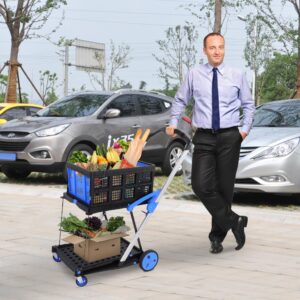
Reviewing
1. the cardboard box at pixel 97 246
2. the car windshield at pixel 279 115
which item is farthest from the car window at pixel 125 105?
the cardboard box at pixel 97 246

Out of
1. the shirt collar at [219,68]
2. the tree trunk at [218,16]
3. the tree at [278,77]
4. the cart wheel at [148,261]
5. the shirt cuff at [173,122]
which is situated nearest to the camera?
the cart wheel at [148,261]

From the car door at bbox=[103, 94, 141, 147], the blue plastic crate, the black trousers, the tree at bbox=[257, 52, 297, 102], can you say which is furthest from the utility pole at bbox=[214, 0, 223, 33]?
the tree at bbox=[257, 52, 297, 102]

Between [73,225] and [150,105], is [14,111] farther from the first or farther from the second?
[73,225]

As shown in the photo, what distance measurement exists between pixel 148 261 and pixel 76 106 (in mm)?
6471

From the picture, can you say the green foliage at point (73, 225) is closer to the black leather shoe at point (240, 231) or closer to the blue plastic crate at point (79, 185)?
the blue plastic crate at point (79, 185)

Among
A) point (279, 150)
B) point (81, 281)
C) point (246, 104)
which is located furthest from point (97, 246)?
point (279, 150)

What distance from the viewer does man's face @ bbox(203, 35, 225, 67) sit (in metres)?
5.13

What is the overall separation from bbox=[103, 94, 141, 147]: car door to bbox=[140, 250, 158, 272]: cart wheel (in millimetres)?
5748

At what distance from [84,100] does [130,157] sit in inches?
254

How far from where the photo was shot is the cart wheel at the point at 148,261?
4.81 metres

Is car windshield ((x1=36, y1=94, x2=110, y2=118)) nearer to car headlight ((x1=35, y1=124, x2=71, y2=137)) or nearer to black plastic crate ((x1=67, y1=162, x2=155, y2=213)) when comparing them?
car headlight ((x1=35, y1=124, x2=71, y2=137))

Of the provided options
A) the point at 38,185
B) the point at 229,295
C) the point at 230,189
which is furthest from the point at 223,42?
the point at 38,185

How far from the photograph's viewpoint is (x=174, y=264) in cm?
514

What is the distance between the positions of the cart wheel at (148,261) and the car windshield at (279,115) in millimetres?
4302
